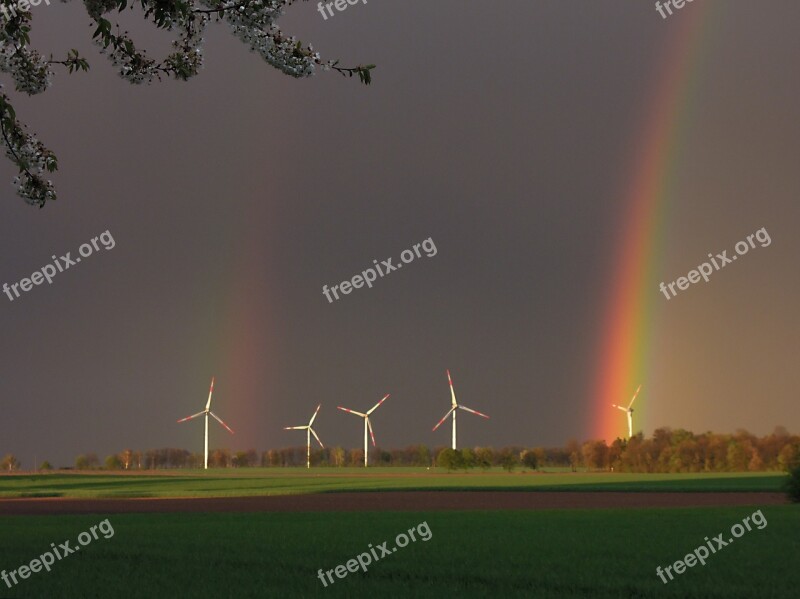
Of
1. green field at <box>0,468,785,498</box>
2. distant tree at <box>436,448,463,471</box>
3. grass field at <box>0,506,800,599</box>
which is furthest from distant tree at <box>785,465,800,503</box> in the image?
distant tree at <box>436,448,463,471</box>

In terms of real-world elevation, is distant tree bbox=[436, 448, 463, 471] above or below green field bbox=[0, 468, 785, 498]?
above

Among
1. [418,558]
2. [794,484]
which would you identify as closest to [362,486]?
[794,484]

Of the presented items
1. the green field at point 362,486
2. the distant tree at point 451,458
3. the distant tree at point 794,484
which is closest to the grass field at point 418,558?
the distant tree at point 794,484

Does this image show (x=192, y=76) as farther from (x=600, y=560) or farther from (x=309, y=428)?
(x=309, y=428)

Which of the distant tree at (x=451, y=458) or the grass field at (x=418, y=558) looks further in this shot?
the distant tree at (x=451, y=458)

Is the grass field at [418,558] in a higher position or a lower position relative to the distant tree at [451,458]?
lower

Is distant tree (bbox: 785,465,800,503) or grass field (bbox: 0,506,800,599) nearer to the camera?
grass field (bbox: 0,506,800,599)

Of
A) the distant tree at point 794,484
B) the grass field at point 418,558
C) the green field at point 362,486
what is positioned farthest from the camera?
the green field at point 362,486

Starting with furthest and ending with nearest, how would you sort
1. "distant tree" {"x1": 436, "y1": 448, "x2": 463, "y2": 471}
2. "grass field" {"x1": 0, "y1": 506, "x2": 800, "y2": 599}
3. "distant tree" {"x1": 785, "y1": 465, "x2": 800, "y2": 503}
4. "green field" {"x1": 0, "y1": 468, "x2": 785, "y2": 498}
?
1. "distant tree" {"x1": 436, "y1": 448, "x2": 463, "y2": 471}
2. "green field" {"x1": 0, "y1": 468, "x2": 785, "y2": 498}
3. "distant tree" {"x1": 785, "y1": 465, "x2": 800, "y2": 503}
4. "grass field" {"x1": 0, "y1": 506, "x2": 800, "y2": 599}

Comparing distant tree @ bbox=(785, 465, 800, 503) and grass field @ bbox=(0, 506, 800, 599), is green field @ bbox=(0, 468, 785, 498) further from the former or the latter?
grass field @ bbox=(0, 506, 800, 599)

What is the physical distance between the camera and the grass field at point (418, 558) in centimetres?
2438

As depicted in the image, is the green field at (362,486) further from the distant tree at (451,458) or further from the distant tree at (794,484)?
the distant tree at (451,458)

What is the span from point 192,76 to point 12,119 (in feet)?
9.91

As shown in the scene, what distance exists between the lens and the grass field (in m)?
24.4
